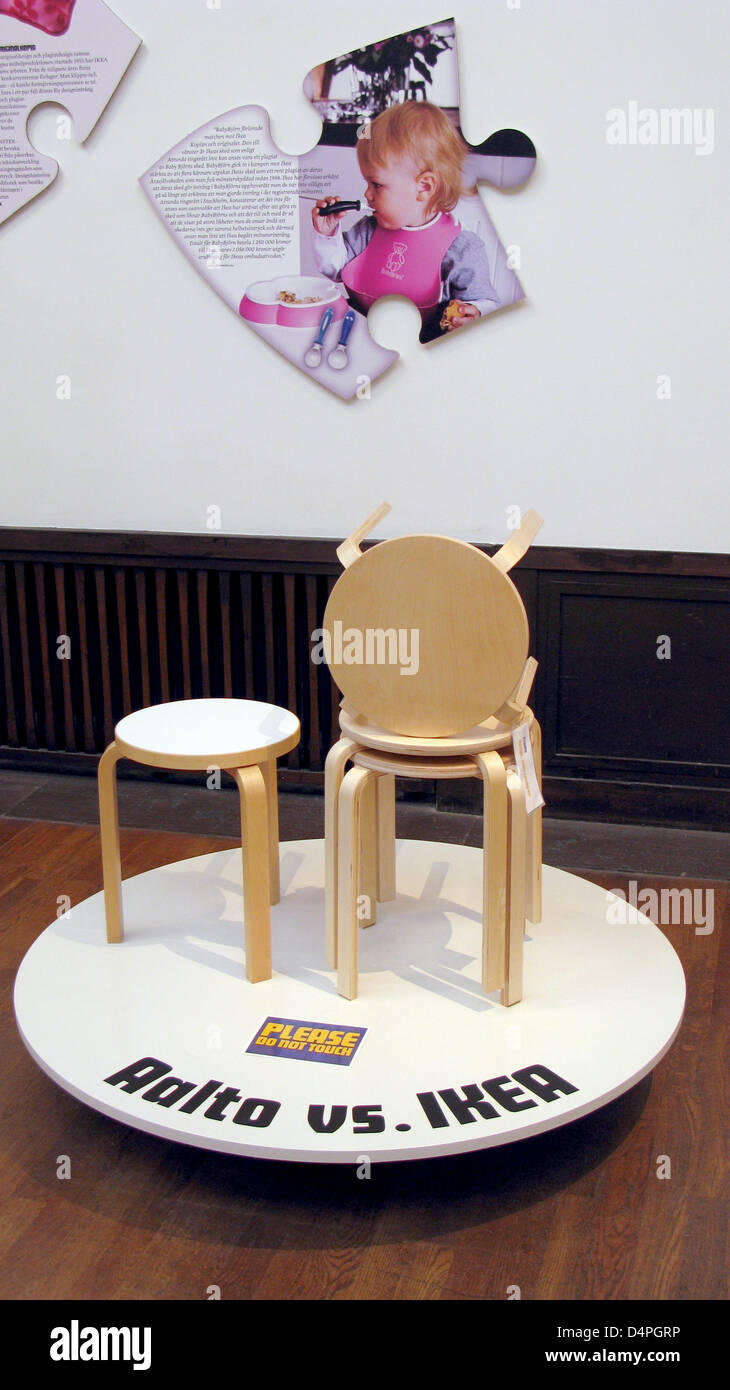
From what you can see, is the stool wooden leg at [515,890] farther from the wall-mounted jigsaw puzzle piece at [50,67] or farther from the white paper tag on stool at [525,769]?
the wall-mounted jigsaw puzzle piece at [50,67]

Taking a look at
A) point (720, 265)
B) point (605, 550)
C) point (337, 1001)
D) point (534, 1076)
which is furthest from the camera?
point (605, 550)

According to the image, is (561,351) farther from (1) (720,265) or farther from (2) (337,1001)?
(2) (337,1001)

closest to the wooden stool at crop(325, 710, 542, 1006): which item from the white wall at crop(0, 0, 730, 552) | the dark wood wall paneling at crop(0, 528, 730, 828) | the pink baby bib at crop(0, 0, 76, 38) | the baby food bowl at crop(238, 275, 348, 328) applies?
the dark wood wall paneling at crop(0, 528, 730, 828)

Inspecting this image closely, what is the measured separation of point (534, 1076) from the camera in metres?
2.31

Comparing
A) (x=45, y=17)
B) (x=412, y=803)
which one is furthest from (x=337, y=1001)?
(x=45, y=17)

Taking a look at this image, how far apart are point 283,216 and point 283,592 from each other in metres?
1.15

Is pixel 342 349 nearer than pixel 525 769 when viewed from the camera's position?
No

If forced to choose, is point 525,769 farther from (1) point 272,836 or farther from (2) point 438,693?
(1) point 272,836

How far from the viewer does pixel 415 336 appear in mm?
3871

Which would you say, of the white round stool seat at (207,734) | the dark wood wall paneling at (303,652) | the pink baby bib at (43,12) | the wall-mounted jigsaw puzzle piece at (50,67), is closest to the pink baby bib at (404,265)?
the dark wood wall paneling at (303,652)

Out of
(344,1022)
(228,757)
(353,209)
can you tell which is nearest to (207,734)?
(228,757)

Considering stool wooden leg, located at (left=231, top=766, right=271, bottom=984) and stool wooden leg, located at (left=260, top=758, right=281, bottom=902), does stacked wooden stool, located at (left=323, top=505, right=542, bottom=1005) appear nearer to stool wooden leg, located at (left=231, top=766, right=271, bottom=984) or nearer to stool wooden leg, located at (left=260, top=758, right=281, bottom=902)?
stool wooden leg, located at (left=231, top=766, right=271, bottom=984)

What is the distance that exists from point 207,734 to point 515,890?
28.2 inches

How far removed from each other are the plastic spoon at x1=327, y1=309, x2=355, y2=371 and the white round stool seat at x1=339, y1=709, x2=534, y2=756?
171 cm
